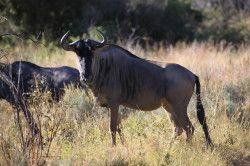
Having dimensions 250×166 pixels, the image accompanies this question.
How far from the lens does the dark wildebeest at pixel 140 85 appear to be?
7.93 m

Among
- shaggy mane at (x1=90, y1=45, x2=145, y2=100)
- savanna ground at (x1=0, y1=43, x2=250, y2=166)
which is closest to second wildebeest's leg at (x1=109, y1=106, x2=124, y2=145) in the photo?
savanna ground at (x1=0, y1=43, x2=250, y2=166)

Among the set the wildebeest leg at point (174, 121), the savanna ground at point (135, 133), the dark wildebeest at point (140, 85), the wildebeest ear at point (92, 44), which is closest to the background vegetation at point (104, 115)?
the savanna ground at point (135, 133)

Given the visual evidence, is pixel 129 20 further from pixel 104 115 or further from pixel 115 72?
pixel 115 72

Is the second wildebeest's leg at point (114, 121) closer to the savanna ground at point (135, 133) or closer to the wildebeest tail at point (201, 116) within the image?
the savanna ground at point (135, 133)

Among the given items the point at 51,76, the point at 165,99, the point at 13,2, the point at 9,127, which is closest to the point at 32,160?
the point at 9,127

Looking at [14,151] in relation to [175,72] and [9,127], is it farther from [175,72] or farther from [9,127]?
[175,72]

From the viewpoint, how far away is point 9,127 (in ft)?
23.6

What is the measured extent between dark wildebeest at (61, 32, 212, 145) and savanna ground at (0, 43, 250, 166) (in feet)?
0.93

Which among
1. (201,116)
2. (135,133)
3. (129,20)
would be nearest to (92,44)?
(135,133)

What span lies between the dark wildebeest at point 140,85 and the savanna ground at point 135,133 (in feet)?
0.93

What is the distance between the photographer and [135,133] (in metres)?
7.72

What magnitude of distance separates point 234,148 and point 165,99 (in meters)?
1.19

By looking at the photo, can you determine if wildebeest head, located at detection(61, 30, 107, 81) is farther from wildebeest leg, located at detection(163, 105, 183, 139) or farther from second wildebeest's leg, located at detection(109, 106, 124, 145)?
wildebeest leg, located at detection(163, 105, 183, 139)

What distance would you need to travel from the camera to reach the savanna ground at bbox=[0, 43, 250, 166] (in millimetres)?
6223
